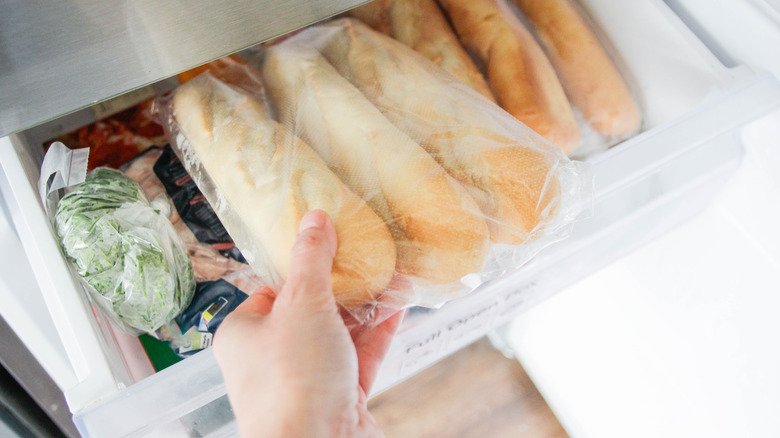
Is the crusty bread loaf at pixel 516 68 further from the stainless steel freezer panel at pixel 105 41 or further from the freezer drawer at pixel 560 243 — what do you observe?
the stainless steel freezer panel at pixel 105 41

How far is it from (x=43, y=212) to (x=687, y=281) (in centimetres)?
82

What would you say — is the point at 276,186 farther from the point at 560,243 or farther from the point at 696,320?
the point at 696,320

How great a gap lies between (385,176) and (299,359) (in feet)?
0.62

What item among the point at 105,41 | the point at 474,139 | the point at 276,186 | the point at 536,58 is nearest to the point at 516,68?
the point at 536,58

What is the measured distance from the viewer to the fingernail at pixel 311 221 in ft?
1.54

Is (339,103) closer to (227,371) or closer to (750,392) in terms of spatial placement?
(227,371)

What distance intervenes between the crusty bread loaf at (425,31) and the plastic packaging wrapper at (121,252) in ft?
1.14

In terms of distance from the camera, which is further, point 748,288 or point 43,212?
point 748,288

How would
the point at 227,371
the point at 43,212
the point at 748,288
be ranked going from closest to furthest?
the point at 227,371, the point at 43,212, the point at 748,288

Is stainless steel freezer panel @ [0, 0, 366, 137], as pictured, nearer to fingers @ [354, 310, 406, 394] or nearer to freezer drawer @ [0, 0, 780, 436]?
freezer drawer @ [0, 0, 780, 436]

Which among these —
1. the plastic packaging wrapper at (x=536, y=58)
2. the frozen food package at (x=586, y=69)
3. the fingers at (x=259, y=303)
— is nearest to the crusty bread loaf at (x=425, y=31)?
the plastic packaging wrapper at (x=536, y=58)

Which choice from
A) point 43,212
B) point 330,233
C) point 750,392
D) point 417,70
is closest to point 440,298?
point 330,233

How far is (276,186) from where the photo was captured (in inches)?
20.5

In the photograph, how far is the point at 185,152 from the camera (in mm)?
614
